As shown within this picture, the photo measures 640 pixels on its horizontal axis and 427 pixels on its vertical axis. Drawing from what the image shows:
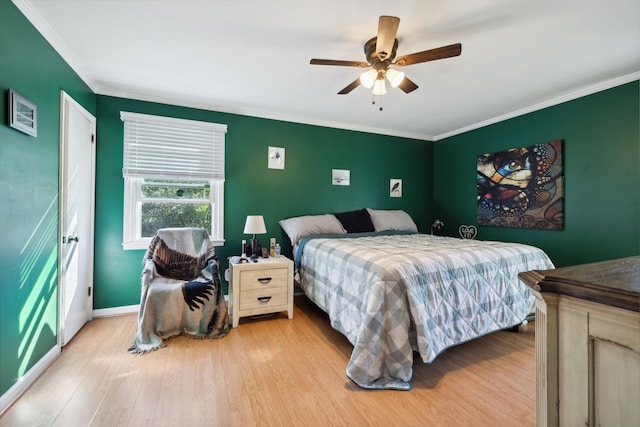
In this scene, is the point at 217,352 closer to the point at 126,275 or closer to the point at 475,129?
the point at 126,275

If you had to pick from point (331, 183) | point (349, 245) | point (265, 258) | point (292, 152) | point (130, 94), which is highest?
point (130, 94)

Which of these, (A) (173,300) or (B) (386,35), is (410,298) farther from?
(A) (173,300)

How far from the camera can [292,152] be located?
3594 millimetres

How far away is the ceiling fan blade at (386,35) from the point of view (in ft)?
5.00

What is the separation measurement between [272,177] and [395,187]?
2.00 meters

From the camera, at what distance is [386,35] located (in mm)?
1633

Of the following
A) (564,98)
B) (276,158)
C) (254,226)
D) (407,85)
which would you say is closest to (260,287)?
(254,226)

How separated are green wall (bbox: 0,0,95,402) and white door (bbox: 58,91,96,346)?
0.09 metres

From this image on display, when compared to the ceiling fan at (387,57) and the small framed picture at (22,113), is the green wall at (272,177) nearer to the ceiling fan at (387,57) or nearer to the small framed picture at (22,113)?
the small framed picture at (22,113)

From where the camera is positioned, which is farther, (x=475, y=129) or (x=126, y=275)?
(x=475, y=129)

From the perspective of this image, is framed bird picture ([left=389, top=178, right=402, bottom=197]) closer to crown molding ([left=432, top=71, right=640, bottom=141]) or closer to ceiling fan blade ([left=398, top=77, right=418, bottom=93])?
crown molding ([left=432, top=71, right=640, bottom=141])

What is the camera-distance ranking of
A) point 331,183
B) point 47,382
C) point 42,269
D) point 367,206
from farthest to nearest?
point 367,206
point 331,183
point 42,269
point 47,382

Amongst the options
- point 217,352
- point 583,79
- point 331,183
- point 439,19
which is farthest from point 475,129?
point 217,352

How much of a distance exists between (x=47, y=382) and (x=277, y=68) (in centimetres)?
280
